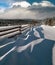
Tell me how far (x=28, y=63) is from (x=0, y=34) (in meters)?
8.21

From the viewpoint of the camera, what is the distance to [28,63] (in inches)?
261

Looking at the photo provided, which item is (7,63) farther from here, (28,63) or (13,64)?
(28,63)

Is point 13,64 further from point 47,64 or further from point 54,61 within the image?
point 54,61

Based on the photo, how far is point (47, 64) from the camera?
21.5 ft

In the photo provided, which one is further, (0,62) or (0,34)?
(0,34)

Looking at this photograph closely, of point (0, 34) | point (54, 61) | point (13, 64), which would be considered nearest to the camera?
point (13, 64)

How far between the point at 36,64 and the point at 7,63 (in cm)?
84

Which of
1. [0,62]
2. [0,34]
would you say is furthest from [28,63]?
[0,34]

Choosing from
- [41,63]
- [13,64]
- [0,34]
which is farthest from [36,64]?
[0,34]

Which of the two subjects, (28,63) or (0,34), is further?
(0,34)

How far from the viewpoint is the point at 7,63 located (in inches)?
253

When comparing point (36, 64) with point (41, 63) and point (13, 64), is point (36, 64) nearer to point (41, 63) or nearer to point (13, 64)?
point (41, 63)

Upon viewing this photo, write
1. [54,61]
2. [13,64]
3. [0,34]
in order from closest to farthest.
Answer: [13,64]
[54,61]
[0,34]

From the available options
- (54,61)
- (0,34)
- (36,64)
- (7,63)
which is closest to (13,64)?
(7,63)
